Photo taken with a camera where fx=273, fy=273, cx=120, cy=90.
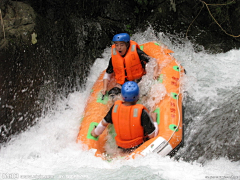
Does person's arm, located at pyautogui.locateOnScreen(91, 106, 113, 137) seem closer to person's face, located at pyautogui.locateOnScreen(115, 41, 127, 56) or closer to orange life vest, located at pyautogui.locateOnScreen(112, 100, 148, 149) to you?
orange life vest, located at pyautogui.locateOnScreen(112, 100, 148, 149)

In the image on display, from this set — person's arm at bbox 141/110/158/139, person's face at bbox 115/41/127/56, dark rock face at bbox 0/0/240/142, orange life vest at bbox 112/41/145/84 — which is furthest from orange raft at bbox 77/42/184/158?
dark rock face at bbox 0/0/240/142

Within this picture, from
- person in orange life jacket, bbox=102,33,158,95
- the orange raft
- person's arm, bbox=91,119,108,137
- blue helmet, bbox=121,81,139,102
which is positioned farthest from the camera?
person in orange life jacket, bbox=102,33,158,95

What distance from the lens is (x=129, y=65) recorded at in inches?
182

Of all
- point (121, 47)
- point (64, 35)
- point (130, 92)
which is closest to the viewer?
point (130, 92)

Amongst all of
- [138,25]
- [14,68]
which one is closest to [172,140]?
[14,68]

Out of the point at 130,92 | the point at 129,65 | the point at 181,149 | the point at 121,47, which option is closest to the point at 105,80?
the point at 129,65

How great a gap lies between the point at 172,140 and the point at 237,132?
98 cm

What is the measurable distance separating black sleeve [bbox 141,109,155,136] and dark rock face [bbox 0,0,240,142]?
2356mm

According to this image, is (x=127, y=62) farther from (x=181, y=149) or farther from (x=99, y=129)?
(x=181, y=149)

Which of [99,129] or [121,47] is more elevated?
[121,47]

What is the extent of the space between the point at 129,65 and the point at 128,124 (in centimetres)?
140

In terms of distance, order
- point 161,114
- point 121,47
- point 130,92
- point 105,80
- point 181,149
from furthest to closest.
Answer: point 105,80 → point 121,47 → point 161,114 → point 181,149 → point 130,92

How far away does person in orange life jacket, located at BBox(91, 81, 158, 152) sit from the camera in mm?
3490

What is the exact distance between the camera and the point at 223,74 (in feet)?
16.3
